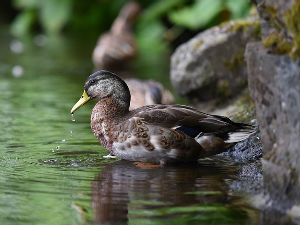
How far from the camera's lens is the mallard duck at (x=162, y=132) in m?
6.79

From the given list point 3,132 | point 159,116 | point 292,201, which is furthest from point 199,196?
point 3,132

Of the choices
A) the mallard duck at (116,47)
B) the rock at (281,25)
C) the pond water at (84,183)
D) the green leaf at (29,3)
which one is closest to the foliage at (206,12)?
the mallard duck at (116,47)

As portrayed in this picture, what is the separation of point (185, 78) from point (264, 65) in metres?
4.41

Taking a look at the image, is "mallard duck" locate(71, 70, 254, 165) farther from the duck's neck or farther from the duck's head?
the duck's head

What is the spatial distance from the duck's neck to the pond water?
396mm

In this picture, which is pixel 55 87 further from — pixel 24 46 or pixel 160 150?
pixel 24 46

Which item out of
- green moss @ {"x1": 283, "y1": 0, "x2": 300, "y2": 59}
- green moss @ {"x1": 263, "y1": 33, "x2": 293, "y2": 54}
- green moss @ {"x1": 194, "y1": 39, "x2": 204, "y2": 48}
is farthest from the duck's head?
green moss @ {"x1": 283, "y1": 0, "x2": 300, "y2": 59}

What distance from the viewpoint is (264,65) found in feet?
17.2

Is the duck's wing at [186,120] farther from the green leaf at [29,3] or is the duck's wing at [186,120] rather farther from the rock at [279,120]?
the green leaf at [29,3]

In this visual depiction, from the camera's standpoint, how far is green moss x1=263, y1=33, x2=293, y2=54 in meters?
5.07

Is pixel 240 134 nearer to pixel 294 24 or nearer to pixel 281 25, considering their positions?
pixel 281 25

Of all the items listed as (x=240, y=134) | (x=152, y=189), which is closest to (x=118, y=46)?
(x=240, y=134)

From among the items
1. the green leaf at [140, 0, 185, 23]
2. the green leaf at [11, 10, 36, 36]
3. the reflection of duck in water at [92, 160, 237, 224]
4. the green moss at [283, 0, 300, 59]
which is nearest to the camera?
the green moss at [283, 0, 300, 59]

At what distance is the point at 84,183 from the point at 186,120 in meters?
1.28
